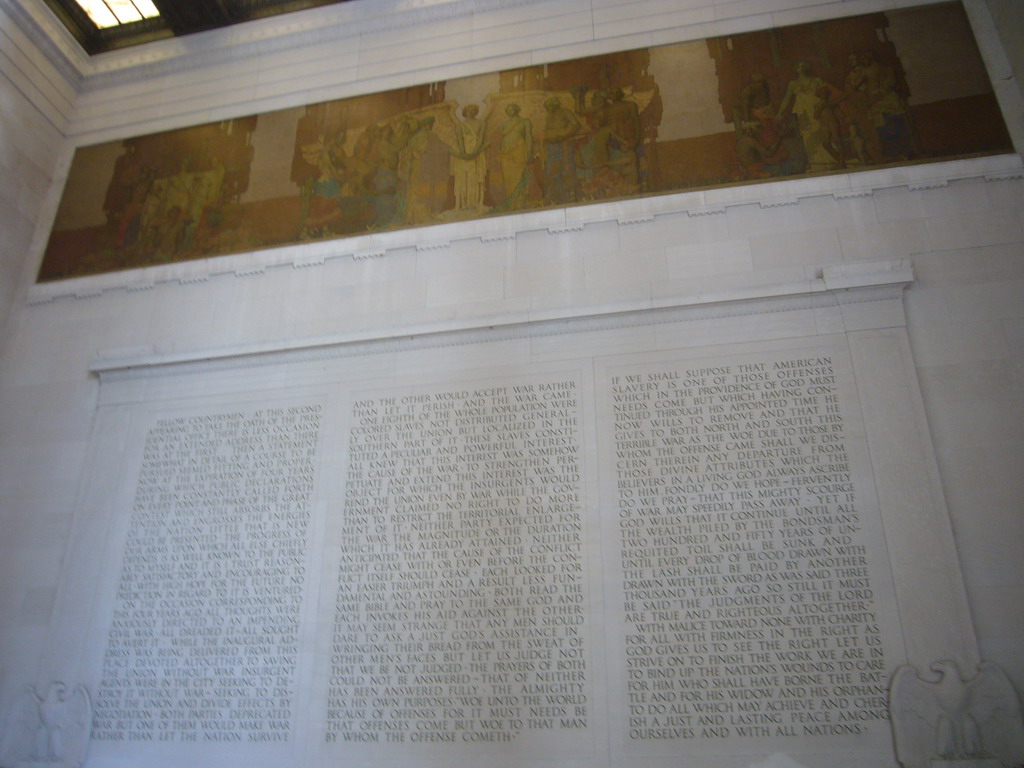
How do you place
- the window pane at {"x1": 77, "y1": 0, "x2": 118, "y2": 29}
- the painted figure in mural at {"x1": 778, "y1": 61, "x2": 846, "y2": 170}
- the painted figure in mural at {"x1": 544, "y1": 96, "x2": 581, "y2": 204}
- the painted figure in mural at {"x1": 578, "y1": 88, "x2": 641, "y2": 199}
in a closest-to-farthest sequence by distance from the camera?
the painted figure in mural at {"x1": 778, "y1": 61, "x2": 846, "y2": 170}
the painted figure in mural at {"x1": 578, "y1": 88, "x2": 641, "y2": 199}
the painted figure in mural at {"x1": 544, "y1": 96, "x2": 581, "y2": 204}
the window pane at {"x1": 77, "y1": 0, "x2": 118, "y2": 29}

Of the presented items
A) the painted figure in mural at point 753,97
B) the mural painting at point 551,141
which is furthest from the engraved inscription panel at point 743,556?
the painted figure in mural at point 753,97

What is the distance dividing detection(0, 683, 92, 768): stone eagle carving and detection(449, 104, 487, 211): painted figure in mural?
662cm

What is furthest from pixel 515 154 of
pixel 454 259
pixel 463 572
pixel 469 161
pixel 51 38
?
pixel 51 38

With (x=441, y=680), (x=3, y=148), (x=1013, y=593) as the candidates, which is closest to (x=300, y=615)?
(x=441, y=680)

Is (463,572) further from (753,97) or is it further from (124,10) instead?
(124,10)

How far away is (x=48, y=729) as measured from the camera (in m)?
7.78

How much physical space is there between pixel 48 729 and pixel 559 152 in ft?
26.8

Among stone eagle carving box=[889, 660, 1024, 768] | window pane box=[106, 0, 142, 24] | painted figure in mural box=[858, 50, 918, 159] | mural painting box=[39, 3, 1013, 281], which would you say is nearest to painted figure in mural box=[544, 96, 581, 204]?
mural painting box=[39, 3, 1013, 281]

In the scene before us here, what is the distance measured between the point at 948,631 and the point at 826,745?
137 cm

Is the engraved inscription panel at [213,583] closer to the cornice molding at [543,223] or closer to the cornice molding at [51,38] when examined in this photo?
the cornice molding at [543,223]

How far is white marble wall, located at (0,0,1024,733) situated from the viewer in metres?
7.35

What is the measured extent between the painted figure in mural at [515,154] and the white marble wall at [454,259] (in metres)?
0.47

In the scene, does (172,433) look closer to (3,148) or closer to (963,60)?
(3,148)

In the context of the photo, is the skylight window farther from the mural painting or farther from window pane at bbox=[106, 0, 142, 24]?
the mural painting
